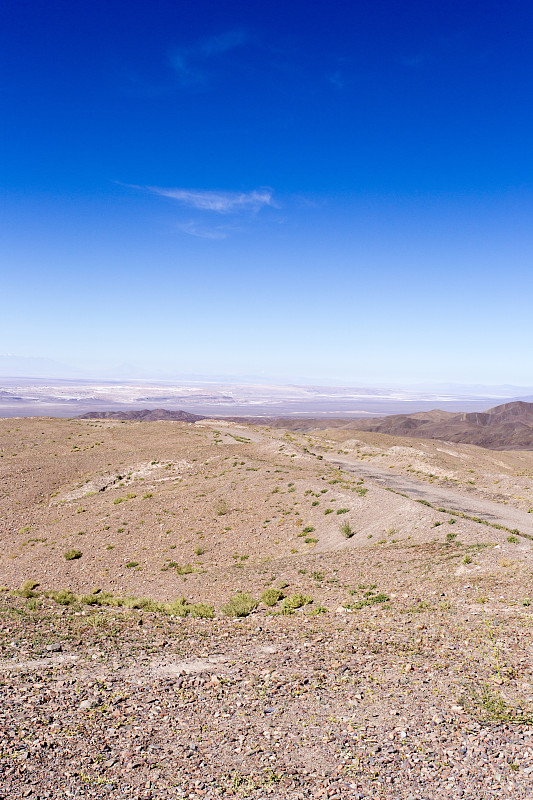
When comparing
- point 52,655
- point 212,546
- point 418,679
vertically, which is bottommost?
point 212,546

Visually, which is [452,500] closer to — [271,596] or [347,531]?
[347,531]

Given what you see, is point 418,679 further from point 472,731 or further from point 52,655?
point 52,655

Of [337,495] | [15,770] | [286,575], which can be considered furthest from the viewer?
[337,495]

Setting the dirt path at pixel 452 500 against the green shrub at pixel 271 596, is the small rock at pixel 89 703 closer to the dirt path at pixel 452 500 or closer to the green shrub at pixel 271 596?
the green shrub at pixel 271 596

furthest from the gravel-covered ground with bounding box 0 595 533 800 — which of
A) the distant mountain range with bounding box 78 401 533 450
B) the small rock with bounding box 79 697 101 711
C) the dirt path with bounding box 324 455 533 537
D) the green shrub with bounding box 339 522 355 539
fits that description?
the distant mountain range with bounding box 78 401 533 450

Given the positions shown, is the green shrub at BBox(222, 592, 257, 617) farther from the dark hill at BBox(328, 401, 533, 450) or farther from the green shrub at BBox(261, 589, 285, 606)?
the dark hill at BBox(328, 401, 533, 450)

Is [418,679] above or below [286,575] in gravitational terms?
above

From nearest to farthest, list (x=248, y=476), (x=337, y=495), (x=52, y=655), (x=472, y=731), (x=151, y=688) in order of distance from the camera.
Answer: (x=472, y=731) < (x=151, y=688) < (x=52, y=655) < (x=337, y=495) < (x=248, y=476)

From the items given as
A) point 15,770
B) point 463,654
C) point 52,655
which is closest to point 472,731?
point 463,654
